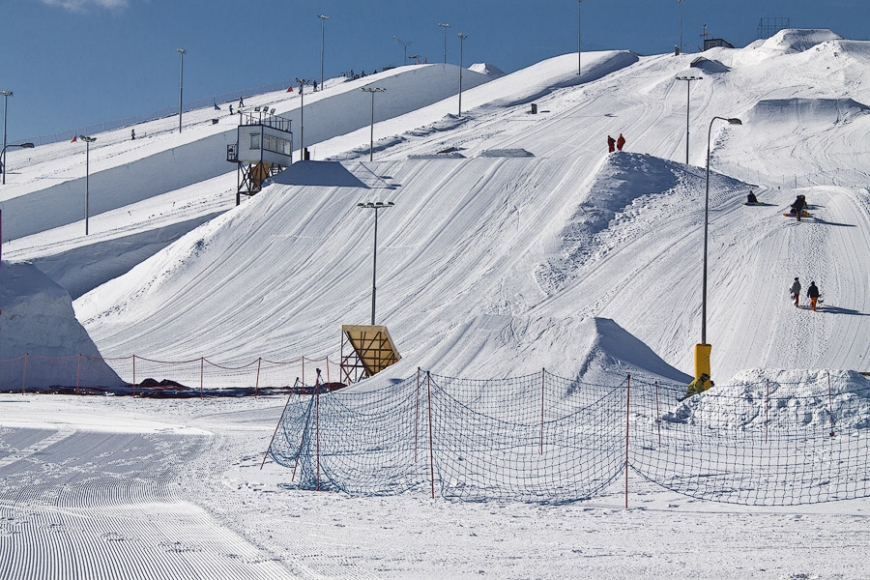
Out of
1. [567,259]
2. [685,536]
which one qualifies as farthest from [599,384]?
[567,259]

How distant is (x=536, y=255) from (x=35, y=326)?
19.3 metres

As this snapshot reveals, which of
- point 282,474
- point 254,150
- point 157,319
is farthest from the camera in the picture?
point 254,150

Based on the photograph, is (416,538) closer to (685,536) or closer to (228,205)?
(685,536)

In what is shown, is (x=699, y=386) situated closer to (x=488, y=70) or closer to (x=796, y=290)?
(x=796, y=290)

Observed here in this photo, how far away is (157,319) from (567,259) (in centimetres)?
1763

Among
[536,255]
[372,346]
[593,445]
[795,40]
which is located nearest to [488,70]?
[795,40]

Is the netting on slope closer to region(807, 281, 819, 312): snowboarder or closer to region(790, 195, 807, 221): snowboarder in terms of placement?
region(807, 281, 819, 312): snowboarder

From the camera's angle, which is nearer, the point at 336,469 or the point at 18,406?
the point at 336,469

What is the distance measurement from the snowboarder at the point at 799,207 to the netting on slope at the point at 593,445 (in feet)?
65.5

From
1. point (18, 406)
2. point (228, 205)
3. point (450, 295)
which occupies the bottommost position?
point (18, 406)

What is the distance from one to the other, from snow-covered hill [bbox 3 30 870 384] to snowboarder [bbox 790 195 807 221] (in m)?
0.53

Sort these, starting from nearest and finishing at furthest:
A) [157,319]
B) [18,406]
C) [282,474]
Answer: [282,474], [18,406], [157,319]

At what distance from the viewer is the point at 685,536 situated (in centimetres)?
929

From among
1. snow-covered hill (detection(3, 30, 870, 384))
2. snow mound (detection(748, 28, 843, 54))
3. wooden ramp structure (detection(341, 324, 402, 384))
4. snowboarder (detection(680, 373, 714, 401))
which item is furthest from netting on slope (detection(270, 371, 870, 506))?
snow mound (detection(748, 28, 843, 54))
